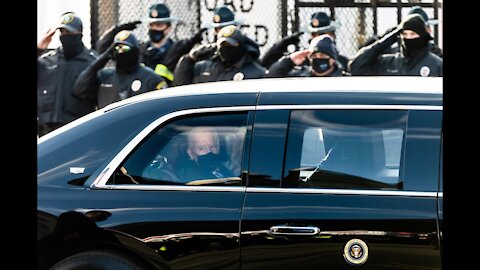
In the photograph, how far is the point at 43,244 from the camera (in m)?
3.97

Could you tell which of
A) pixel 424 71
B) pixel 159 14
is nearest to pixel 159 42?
pixel 159 14

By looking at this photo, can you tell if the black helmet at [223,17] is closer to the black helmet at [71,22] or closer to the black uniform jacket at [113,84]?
the black uniform jacket at [113,84]

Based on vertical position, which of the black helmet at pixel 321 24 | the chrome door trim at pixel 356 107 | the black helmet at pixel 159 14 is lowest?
the chrome door trim at pixel 356 107

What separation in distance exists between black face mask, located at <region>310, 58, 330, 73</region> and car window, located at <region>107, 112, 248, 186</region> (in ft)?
19.6

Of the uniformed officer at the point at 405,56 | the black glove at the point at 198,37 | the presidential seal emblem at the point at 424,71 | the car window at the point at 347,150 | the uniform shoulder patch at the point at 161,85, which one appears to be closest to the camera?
the car window at the point at 347,150

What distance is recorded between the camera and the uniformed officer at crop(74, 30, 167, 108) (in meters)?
10.3

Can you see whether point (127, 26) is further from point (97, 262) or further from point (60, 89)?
point (97, 262)

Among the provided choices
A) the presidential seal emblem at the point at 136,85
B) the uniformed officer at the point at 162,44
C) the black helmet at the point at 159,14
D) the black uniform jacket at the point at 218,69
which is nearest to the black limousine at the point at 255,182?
the presidential seal emblem at the point at 136,85

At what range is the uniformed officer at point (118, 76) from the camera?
405 inches

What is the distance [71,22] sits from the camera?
11188 millimetres

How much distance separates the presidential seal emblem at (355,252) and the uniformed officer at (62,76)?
23.8 feet

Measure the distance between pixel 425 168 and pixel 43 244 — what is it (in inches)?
63.6

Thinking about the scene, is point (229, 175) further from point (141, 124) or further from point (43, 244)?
point (43, 244)

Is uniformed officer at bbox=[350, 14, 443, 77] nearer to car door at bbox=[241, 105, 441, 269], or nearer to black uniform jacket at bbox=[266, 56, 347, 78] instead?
black uniform jacket at bbox=[266, 56, 347, 78]
